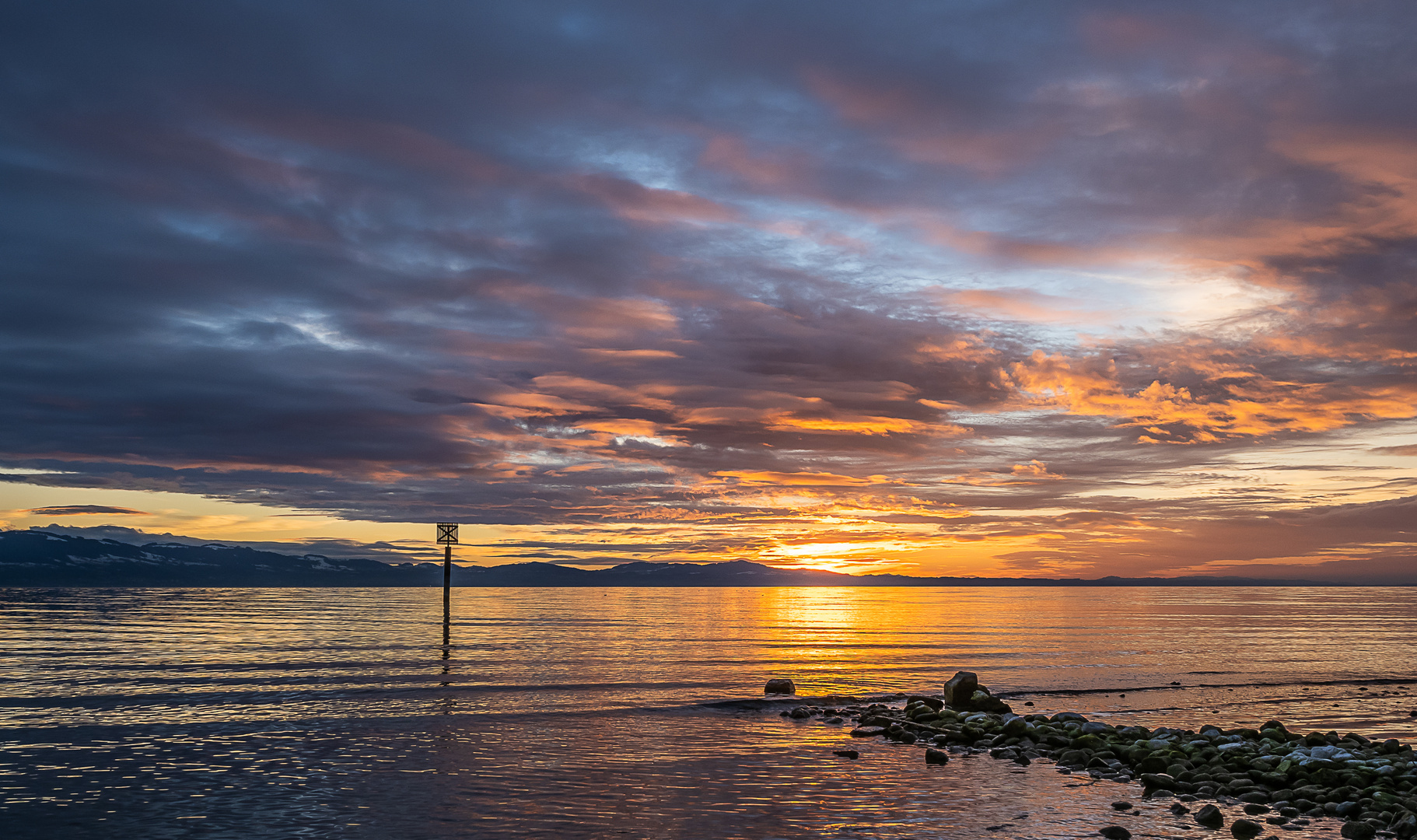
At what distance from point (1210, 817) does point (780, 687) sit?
20.6 meters

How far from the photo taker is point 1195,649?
56.2 metres

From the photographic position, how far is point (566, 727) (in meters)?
26.4

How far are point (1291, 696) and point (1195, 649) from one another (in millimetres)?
23183

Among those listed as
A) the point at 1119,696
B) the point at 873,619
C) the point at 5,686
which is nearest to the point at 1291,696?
the point at 1119,696

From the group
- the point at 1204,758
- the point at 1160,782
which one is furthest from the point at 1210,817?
the point at 1204,758

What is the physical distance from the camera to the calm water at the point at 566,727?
16156mm

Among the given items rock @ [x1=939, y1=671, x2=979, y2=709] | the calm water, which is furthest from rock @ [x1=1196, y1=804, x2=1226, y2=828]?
rock @ [x1=939, y1=671, x2=979, y2=709]

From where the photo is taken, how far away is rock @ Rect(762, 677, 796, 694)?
34.7m

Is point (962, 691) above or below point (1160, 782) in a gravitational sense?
below

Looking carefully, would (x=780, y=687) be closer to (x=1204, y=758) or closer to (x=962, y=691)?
(x=962, y=691)

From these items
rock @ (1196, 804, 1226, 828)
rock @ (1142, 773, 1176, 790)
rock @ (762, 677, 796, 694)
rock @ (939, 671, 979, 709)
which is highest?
rock @ (1196, 804, 1226, 828)

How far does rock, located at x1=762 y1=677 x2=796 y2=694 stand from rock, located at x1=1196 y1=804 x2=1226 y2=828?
20.1 meters

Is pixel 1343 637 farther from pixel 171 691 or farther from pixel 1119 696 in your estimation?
pixel 171 691

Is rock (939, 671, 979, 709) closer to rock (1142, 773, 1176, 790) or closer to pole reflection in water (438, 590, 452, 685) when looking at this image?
rock (1142, 773, 1176, 790)
